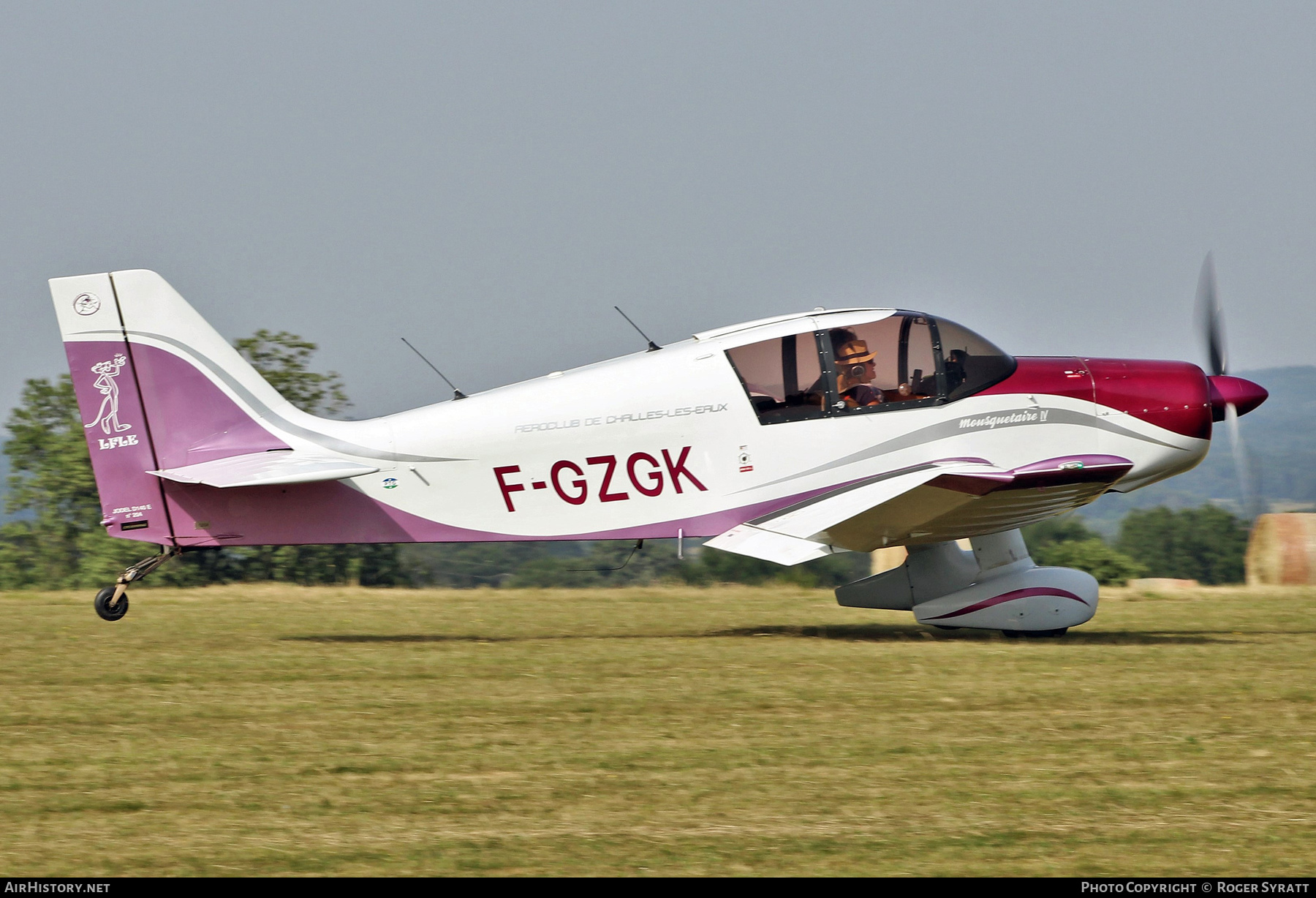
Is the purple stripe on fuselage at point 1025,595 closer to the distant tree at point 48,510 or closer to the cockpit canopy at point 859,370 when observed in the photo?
the cockpit canopy at point 859,370

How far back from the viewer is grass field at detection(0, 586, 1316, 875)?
13.7 feet

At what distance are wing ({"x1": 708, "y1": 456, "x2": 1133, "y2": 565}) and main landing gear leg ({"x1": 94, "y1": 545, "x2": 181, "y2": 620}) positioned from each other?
416cm

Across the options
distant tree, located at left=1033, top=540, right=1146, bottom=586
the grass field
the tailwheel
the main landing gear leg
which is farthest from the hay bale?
the tailwheel

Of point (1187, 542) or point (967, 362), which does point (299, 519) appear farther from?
point (1187, 542)

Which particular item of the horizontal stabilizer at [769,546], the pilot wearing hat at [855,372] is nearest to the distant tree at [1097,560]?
the pilot wearing hat at [855,372]

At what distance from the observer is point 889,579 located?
9.84 meters

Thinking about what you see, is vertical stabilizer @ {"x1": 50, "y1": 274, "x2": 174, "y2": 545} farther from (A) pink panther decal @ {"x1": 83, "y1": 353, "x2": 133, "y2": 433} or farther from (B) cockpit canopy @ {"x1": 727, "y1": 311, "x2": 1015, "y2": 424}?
(B) cockpit canopy @ {"x1": 727, "y1": 311, "x2": 1015, "y2": 424}

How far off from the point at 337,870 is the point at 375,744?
187cm

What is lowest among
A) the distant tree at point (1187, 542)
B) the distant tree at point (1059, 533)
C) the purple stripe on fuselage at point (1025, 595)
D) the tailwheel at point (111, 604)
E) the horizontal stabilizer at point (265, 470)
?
the distant tree at point (1187, 542)

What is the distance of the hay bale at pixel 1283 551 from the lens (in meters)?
14.1

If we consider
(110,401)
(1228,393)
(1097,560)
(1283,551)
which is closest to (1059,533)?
(1097,560)

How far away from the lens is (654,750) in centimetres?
570

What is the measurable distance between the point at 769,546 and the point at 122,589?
5018 mm

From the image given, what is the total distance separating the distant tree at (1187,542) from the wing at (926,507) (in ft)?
59.7
